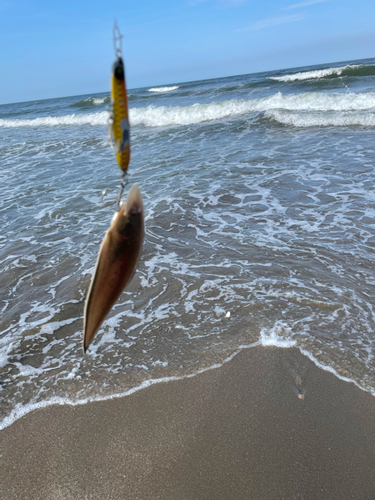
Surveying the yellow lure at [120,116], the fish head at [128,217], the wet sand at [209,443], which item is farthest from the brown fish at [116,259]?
the wet sand at [209,443]

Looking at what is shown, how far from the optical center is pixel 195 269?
5.05 metres

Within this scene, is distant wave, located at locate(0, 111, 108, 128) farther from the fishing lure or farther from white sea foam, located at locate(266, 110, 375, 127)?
the fishing lure

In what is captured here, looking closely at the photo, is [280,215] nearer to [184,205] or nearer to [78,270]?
[184,205]

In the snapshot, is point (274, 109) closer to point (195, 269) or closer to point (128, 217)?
point (195, 269)

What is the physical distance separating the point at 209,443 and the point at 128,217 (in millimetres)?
2140

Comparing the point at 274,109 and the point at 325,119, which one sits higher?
the point at 274,109

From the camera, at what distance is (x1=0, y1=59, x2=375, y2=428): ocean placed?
346 cm

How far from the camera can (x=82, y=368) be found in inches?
137

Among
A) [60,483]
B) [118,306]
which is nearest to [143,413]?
[60,483]

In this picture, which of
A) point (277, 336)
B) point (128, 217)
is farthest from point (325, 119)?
point (128, 217)

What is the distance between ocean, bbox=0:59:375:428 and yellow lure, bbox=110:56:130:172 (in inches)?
103

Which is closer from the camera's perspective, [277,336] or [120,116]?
[120,116]

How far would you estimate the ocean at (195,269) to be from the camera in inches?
136

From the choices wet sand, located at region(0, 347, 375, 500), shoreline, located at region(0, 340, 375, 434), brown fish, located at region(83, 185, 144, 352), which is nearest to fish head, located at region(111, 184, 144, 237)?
brown fish, located at region(83, 185, 144, 352)
